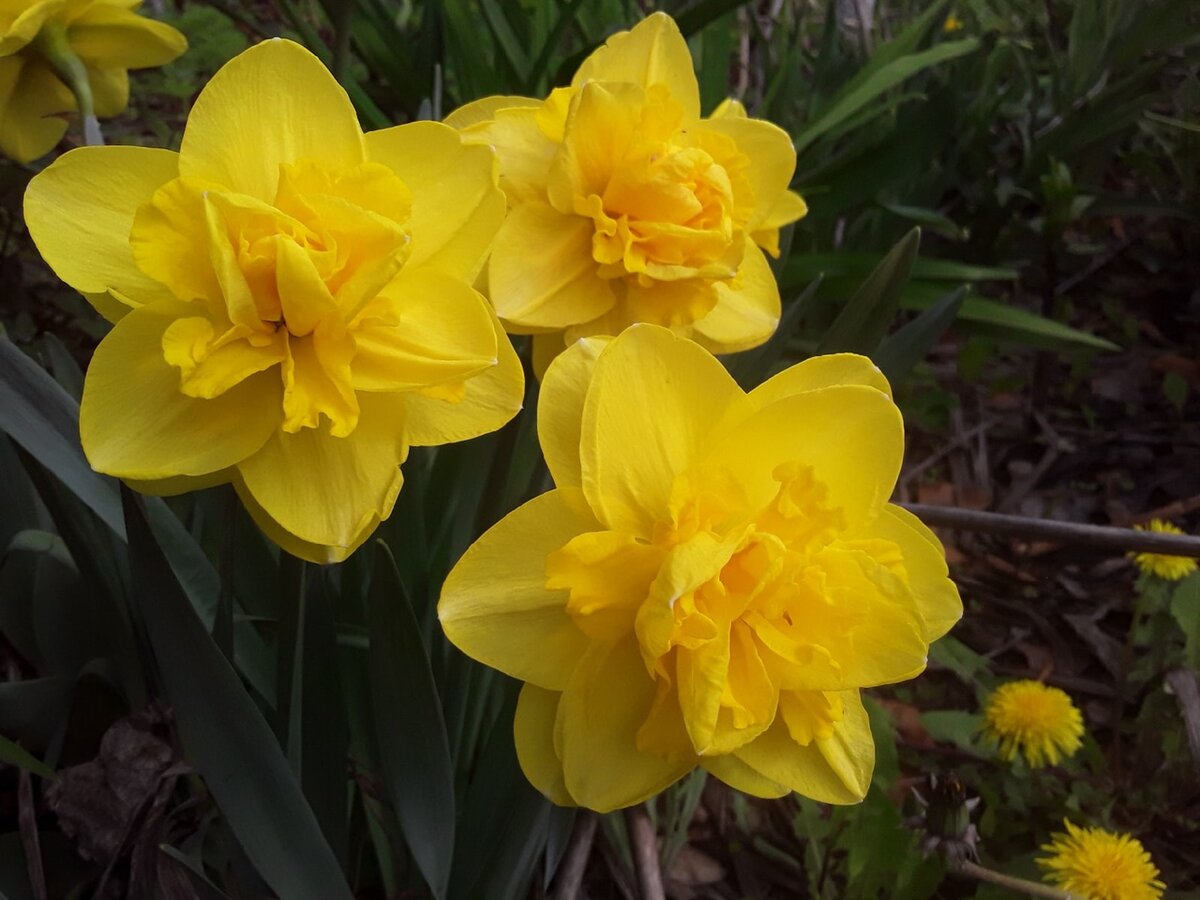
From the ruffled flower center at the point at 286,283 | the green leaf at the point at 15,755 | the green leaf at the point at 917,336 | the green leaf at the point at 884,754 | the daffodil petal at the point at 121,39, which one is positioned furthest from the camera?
the green leaf at the point at 884,754

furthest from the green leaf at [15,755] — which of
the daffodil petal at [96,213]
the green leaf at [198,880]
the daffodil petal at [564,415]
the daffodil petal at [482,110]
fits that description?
the daffodil petal at [482,110]

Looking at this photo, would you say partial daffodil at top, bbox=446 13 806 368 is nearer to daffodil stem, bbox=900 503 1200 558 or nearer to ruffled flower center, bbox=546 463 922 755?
ruffled flower center, bbox=546 463 922 755

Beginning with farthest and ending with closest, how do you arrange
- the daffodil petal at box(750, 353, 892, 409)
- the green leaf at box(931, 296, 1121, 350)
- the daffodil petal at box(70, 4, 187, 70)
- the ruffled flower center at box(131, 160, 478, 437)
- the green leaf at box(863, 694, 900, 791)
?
the green leaf at box(931, 296, 1121, 350)
the green leaf at box(863, 694, 900, 791)
the daffodil petal at box(70, 4, 187, 70)
the daffodil petal at box(750, 353, 892, 409)
the ruffled flower center at box(131, 160, 478, 437)

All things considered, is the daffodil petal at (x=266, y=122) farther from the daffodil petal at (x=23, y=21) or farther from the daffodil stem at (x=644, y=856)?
the daffodil stem at (x=644, y=856)

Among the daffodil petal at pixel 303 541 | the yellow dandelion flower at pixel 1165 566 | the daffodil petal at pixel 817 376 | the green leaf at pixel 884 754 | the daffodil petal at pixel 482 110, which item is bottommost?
the green leaf at pixel 884 754

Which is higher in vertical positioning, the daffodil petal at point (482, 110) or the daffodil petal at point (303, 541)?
the daffodil petal at point (482, 110)

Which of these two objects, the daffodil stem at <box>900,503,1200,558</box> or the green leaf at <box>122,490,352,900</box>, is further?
the daffodil stem at <box>900,503,1200,558</box>

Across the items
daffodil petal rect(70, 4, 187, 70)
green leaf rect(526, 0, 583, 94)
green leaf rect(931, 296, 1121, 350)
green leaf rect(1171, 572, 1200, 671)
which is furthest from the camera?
green leaf rect(931, 296, 1121, 350)

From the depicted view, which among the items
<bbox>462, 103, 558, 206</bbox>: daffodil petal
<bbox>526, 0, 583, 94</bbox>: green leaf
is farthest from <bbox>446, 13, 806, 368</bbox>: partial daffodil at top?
<bbox>526, 0, 583, 94</bbox>: green leaf
